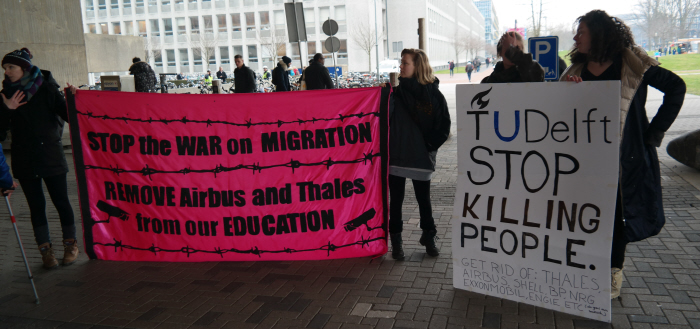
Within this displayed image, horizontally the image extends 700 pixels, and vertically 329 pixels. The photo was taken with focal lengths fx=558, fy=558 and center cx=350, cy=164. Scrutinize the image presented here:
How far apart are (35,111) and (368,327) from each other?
3.33 meters

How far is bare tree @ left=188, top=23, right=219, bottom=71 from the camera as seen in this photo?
2677 inches

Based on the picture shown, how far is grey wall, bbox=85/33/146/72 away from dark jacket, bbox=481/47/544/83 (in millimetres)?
19774

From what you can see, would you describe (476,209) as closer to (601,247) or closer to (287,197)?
(601,247)

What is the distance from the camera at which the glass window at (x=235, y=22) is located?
6909 centimetres

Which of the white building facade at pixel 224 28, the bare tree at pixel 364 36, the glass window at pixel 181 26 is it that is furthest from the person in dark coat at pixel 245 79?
the glass window at pixel 181 26

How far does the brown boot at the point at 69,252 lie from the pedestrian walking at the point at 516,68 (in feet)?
12.4

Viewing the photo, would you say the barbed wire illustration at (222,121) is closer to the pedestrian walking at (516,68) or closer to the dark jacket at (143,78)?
the pedestrian walking at (516,68)

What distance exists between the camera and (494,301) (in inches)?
145

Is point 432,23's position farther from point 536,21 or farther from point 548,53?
point 548,53

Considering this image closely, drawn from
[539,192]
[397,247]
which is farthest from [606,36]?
[397,247]

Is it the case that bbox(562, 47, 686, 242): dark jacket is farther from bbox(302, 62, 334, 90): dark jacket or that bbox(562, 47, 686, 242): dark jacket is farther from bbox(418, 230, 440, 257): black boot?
bbox(302, 62, 334, 90): dark jacket

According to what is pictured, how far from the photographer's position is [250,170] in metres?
4.55

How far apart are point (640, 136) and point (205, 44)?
69063 millimetres

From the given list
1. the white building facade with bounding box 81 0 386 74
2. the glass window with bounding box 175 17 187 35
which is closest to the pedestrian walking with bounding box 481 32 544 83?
the white building facade with bounding box 81 0 386 74
